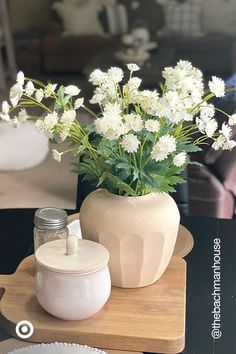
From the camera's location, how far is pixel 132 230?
1.10 meters

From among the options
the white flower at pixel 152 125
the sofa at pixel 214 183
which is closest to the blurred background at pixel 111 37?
the sofa at pixel 214 183

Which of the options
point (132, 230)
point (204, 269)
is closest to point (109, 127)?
point (132, 230)

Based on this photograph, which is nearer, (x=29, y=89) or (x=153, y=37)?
(x=29, y=89)

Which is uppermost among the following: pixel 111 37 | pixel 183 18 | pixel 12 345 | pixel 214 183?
pixel 12 345

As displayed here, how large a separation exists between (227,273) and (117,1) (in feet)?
15.7

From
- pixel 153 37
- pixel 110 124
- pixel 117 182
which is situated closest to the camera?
pixel 110 124

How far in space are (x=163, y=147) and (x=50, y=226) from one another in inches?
13.7

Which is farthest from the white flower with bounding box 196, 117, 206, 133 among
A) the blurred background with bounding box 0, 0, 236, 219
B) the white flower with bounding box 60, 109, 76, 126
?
the blurred background with bounding box 0, 0, 236, 219

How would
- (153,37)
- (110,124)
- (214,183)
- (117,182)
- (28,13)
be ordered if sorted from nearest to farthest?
1. (110,124)
2. (117,182)
3. (214,183)
4. (153,37)
5. (28,13)

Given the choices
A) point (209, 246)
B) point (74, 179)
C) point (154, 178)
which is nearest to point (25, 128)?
point (74, 179)

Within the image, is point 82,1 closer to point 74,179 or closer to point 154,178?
point 74,179

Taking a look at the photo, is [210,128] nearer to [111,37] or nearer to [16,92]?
[16,92]

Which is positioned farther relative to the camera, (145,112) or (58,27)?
(58,27)

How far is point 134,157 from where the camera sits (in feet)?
3.56
